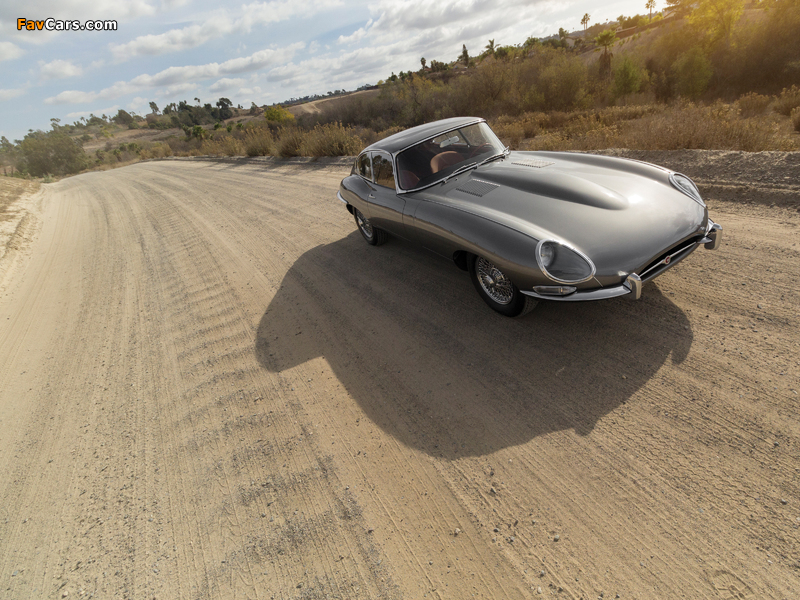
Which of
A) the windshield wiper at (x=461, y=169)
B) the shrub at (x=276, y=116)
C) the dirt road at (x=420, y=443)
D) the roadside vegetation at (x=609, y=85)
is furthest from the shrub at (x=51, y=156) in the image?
the windshield wiper at (x=461, y=169)

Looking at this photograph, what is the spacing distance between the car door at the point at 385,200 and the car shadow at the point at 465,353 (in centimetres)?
35

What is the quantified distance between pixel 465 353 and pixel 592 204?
1656mm

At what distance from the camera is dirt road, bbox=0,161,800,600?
1992 mm

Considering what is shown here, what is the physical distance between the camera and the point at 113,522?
2635mm

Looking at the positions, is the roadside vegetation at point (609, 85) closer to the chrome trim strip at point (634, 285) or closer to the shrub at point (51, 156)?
the chrome trim strip at point (634, 285)

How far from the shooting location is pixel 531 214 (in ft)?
10.8

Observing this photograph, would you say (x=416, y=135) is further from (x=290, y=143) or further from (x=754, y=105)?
(x=754, y=105)

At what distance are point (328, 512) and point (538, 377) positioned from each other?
1.76 metres

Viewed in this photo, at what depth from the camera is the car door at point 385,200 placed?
4.44 m

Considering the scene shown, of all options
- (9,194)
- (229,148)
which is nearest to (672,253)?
(9,194)

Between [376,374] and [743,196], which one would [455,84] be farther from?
[376,374]

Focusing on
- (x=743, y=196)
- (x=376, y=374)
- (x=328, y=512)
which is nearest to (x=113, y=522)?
(x=328, y=512)

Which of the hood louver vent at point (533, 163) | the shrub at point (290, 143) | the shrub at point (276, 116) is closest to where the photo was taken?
the hood louver vent at point (533, 163)

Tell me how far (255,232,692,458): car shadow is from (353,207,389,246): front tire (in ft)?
3.30
